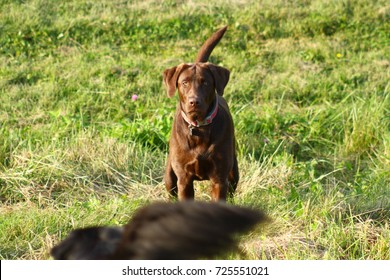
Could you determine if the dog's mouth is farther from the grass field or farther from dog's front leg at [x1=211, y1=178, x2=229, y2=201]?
the grass field

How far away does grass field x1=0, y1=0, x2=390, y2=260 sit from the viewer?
3709mm

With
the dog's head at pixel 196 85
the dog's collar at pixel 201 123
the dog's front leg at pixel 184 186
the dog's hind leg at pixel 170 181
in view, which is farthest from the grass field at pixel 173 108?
the dog's head at pixel 196 85

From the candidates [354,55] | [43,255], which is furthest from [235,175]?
[354,55]

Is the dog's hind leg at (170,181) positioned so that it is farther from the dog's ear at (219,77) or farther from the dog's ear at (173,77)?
the dog's ear at (219,77)

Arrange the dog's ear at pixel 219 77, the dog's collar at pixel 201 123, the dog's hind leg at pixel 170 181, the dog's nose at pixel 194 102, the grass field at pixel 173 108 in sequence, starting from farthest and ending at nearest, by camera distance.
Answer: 1. the dog's hind leg at pixel 170 181
2. the dog's ear at pixel 219 77
3. the dog's collar at pixel 201 123
4. the dog's nose at pixel 194 102
5. the grass field at pixel 173 108

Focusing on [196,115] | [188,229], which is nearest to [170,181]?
[196,115]

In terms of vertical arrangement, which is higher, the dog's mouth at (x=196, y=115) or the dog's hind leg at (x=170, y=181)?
the dog's mouth at (x=196, y=115)

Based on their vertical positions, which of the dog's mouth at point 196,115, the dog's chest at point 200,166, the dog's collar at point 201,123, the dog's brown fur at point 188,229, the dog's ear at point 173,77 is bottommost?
the dog's chest at point 200,166

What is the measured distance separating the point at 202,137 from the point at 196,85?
1.11 feet

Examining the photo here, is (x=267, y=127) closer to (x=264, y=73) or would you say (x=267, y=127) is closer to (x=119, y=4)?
(x=264, y=73)

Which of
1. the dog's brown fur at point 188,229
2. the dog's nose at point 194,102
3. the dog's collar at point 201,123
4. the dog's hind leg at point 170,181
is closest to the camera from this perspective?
the dog's brown fur at point 188,229

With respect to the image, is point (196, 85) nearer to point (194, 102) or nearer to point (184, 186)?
point (194, 102)

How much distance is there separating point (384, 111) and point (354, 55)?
2434 mm

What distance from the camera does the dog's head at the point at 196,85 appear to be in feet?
13.0
